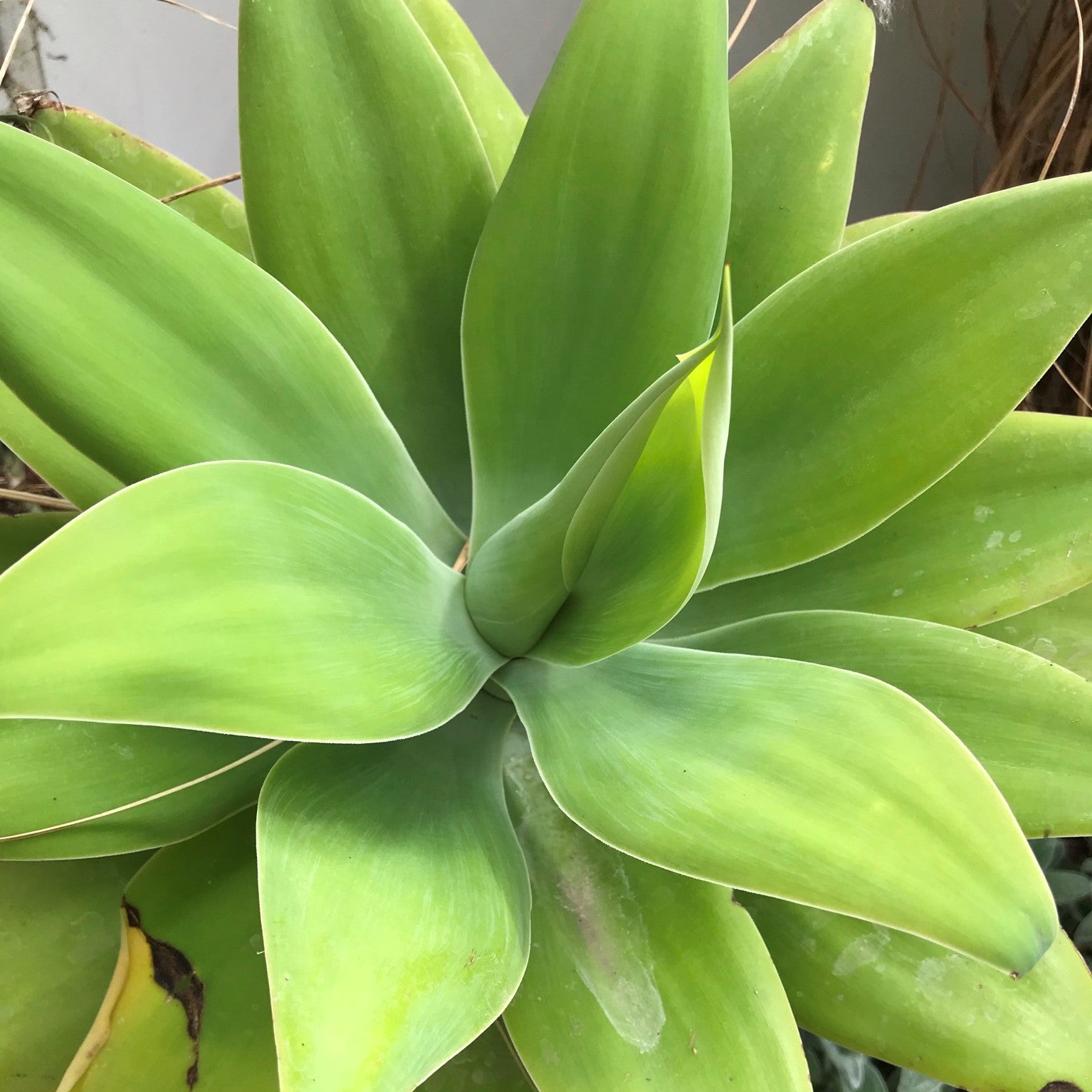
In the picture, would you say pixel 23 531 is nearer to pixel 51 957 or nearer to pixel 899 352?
pixel 51 957

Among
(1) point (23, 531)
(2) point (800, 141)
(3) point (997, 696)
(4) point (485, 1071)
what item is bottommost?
(4) point (485, 1071)

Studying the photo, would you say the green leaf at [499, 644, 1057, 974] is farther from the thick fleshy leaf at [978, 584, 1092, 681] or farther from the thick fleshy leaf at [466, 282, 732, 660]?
the thick fleshy leaf at [978, 584, 1092, 681]

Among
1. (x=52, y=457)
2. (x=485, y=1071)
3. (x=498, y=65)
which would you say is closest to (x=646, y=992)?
(x=485, y=1071)

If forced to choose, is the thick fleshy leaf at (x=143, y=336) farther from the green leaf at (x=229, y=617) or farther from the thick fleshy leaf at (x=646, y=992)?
the thick fleshy leaf at (x=646, y=992)

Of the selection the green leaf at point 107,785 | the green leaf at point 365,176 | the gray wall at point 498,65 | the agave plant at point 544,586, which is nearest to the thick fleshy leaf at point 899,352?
the agave plant at point 544,586

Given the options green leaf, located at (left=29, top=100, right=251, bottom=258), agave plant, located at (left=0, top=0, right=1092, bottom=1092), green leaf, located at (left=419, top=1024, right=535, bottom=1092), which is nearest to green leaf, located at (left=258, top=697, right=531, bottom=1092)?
agave plant, located at (left=0, top=0, right=1092, bottom=1092)

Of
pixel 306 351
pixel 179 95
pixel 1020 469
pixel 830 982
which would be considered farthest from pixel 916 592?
pixel 179 95
